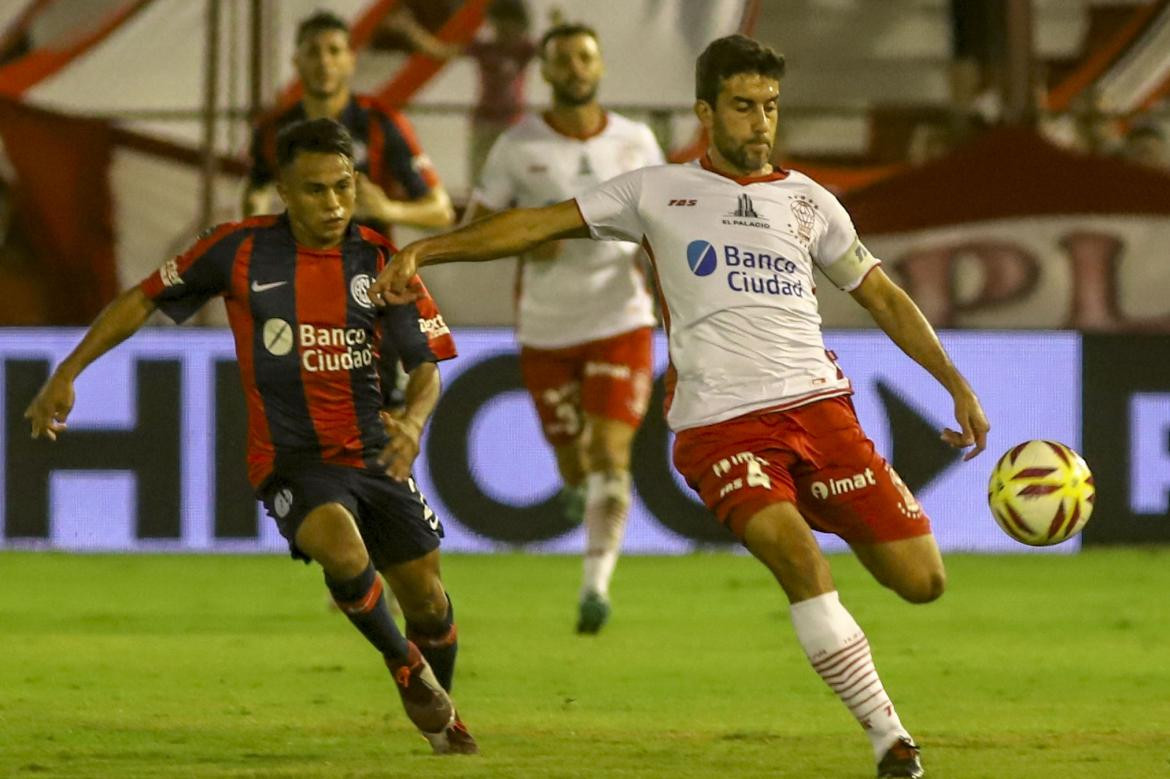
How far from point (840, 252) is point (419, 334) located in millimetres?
1196

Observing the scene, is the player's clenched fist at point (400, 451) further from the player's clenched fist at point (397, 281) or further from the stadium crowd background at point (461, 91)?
the stadium crowd background at point (461, 91)

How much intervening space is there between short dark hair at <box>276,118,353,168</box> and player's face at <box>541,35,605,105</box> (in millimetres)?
2897

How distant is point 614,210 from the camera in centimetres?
629

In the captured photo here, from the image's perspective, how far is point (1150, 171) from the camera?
13.1 metres

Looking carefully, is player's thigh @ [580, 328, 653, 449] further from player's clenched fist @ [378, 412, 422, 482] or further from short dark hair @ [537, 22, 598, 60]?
player's clenched fist @ [378, 412, 422, 482]

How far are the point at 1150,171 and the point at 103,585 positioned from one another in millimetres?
6196

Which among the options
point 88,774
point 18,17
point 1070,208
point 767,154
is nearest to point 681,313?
point 767,154

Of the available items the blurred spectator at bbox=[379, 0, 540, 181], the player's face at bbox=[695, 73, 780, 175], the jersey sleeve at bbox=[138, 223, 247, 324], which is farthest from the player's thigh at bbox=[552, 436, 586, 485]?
the blurred spectator at bbox=[379, 0, 540, 181]

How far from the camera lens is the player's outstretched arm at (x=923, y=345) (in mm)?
6098

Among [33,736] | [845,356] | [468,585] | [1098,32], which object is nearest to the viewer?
[33,736]

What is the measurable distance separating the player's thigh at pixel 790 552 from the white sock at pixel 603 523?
3.48 metres

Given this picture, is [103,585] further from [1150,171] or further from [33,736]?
[1150,171]

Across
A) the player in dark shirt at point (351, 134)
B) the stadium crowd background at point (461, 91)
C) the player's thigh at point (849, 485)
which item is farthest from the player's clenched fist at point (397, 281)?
the stadium crowd background at point (461, 91)

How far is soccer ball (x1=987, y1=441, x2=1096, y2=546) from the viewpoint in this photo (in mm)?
6379
